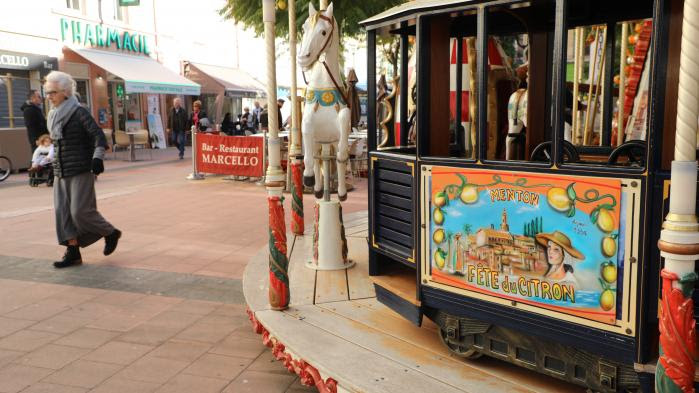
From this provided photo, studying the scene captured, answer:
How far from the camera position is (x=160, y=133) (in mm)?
24141

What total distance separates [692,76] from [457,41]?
2841 mm

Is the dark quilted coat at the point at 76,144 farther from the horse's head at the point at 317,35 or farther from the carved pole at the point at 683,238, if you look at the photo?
the carved pole at the point at 683,238

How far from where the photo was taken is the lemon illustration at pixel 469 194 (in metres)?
3.32

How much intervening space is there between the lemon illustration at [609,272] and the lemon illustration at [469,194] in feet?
2.49

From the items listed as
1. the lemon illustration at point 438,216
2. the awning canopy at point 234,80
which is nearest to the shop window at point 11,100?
the awning canopy at point 234,80

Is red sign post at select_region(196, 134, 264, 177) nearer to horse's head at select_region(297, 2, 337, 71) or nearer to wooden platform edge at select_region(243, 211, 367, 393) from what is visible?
wooden platform edge at select_region(243, 211, 367, 393)

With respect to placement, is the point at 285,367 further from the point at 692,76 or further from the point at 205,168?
the point at 205,168

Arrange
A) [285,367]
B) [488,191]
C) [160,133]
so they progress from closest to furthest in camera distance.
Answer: [488,191] → [285,367] → [160,133]

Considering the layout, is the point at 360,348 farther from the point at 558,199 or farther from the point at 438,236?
the point at 558,199

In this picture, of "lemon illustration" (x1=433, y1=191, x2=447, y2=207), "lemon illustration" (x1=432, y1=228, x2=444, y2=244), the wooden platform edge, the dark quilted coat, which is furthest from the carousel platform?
the dark quilted coat

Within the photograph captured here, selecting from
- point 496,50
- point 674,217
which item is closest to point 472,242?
point 674,217

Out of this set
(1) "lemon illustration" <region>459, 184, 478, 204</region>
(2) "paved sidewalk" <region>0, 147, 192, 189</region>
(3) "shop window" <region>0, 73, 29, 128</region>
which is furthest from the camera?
(3) "shop window" <region>0, 73, 29, 128</region>

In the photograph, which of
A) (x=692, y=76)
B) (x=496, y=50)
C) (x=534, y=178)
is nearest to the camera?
(x=692, y=76)

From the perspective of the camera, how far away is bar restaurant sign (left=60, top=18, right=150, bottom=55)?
1971cm
